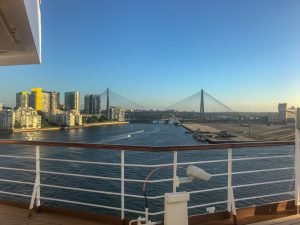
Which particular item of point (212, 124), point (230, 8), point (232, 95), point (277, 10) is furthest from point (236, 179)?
point (212, 124)

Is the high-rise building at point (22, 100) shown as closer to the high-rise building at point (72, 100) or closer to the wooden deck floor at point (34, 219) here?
the high-rise building at point (72, 100)

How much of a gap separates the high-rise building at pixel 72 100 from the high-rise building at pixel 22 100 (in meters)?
8.00

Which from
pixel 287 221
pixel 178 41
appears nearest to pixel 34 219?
pixel 287 221

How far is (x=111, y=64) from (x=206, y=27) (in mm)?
16197

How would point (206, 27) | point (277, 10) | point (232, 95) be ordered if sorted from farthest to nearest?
point (232, 95), point (206, 27), point (277, 10)

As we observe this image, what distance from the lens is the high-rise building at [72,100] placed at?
46719mm

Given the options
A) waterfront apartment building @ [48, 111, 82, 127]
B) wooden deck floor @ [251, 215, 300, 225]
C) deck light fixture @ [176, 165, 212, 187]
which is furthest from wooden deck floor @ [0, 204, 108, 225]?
waterfront apartment building @ [48, 111, 82, 127]

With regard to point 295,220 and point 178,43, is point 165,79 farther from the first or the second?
point 295,220

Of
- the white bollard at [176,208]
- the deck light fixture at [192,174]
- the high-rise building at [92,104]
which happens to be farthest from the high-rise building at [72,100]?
the white bollard at [176,208]

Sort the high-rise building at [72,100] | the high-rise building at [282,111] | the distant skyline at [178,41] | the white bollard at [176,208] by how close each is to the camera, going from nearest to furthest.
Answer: the white bollard at [176,208], the high-rise building at [282,111], the distant skyline at [178,41], the high-rise building at [72,100]

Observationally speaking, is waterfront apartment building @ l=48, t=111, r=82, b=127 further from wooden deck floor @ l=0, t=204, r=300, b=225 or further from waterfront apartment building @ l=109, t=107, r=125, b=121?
wooden deck floor @ l=0, t=204, r=300, b=225

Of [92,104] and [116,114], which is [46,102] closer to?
[92,104]

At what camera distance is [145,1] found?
19859 millimetres

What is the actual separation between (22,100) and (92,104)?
609 inches
